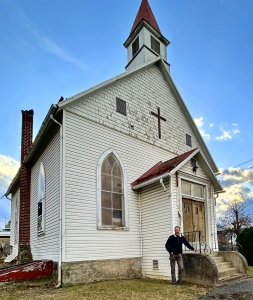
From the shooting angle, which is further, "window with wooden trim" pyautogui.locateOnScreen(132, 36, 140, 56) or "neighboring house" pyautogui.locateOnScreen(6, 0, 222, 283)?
"window with wooden trim" pyautogui.locateOnScreen(132, 36, 140, 56)

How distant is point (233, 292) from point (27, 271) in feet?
21.2

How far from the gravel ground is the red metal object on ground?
17.1 ft

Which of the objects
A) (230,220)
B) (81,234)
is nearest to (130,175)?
(81,234)

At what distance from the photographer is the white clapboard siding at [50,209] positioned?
34.2 feet

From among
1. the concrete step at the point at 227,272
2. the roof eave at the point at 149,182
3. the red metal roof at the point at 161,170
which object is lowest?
the concrete step at the point at 227,272

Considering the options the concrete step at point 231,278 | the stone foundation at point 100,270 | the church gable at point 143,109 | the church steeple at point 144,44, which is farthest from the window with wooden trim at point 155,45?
the concrete step at point 231,278

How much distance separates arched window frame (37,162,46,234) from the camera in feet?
39.8

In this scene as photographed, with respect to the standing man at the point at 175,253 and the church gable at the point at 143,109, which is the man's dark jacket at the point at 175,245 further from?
the church gable at the point at 143,109

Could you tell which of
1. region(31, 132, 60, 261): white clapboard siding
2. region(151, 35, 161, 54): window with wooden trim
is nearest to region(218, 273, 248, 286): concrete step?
region(31, 132, 60, 261): white clapboard siding

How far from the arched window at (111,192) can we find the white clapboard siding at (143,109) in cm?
153

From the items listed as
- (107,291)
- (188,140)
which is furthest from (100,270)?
(188,140)

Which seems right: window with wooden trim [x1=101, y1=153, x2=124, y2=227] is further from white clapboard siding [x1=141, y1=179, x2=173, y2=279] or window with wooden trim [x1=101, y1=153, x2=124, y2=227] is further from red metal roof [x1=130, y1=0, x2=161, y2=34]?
red metal roof [x1=130, y1=0, x2=161, y2=34]

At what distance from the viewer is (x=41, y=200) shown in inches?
502

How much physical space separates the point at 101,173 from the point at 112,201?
1154mm
